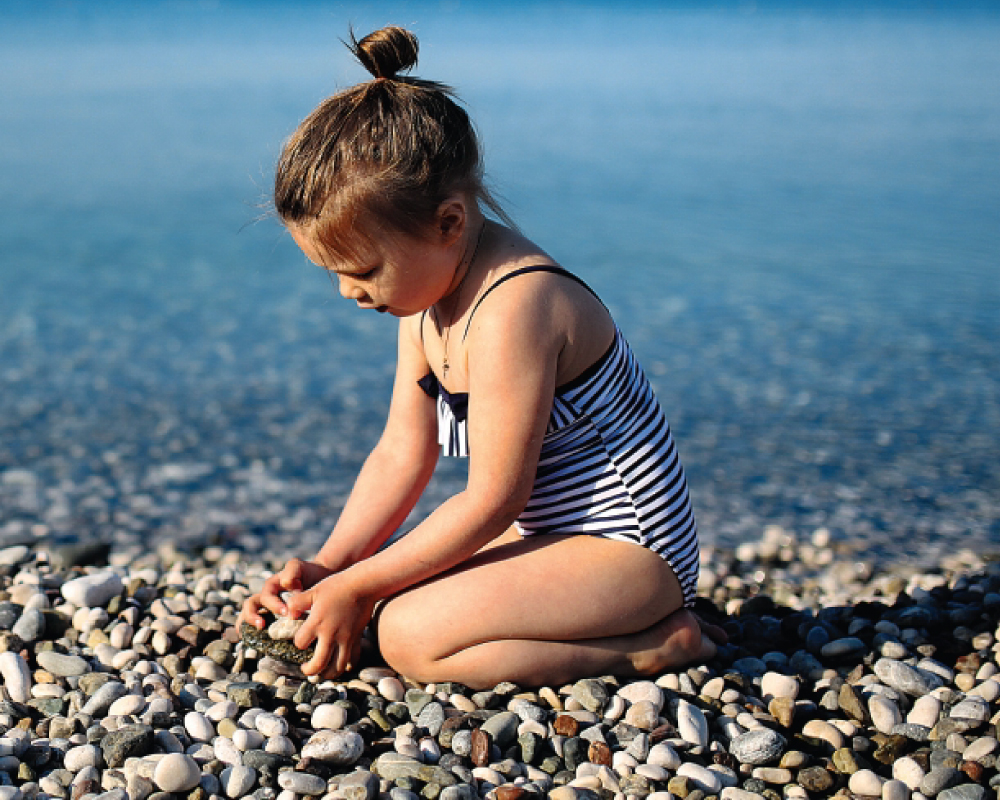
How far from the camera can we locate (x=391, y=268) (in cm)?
247

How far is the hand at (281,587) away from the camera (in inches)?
110

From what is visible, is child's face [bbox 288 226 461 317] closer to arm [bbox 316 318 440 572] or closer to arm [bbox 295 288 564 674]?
arm [bbox 295 288 564 674]

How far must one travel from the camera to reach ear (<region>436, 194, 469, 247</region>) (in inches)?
96.1

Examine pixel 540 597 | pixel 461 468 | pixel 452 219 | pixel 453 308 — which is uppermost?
pixel 452 219

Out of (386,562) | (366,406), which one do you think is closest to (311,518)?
(366,406)

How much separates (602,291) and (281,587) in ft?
17.4

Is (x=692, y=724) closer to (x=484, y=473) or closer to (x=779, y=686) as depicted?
(x=779, y=686)

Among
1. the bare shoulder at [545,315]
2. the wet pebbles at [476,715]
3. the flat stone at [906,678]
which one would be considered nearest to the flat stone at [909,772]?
the wet pebbles at [476,715]

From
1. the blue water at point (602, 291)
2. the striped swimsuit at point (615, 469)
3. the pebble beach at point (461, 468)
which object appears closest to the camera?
the pebble beach at point (461, 468)

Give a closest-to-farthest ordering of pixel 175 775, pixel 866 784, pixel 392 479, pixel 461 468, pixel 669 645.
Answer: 1. pixel 175 775
2. pixel 866 784
3. pixel 669 645
4. pixel 392 479
5. pixel 461 468

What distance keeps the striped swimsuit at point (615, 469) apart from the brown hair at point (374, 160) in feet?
1.69

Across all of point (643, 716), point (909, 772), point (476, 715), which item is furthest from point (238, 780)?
point (909, 772)

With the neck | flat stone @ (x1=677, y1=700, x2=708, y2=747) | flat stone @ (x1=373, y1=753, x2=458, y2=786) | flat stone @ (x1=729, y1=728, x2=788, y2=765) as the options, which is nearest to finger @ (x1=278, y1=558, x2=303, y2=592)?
flat stone @ (x1=373, y1=753, x2=458, y2=786)

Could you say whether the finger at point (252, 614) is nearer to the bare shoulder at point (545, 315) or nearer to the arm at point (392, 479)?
the arm at point (392, 479)
